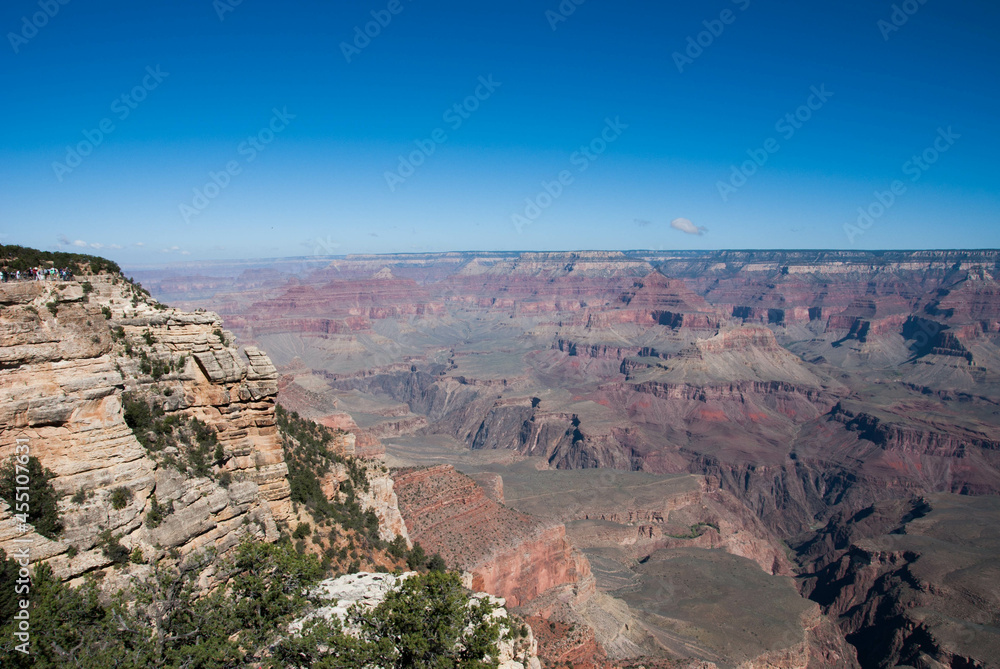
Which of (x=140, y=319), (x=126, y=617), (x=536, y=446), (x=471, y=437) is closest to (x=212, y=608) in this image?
(x=126, y=617)

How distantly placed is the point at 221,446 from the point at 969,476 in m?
153

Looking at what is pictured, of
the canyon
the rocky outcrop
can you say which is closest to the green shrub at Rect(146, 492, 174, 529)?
the rocky outcrop

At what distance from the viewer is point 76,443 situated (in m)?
12.7

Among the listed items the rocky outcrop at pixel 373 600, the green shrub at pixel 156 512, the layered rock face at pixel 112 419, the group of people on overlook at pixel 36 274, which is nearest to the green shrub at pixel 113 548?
the layered rock face at pixel 112 419

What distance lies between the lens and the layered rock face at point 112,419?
12.2 meters

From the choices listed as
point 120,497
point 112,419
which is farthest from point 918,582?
point 112,419

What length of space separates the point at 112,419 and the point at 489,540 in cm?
3540

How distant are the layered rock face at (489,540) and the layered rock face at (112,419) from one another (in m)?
27.2

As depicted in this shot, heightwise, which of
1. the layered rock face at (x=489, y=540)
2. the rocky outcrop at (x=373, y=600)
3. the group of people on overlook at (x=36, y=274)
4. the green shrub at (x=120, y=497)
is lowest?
the layered rock face at (x=489, y=540)

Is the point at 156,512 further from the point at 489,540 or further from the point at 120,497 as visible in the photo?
the point at 489,540

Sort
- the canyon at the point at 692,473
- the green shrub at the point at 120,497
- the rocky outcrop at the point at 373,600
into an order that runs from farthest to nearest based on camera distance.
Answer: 1. the canyon at the point at 692,473
2. the rocky outcrop at the point at 373,600
3. the green shrub at the point at 120,497

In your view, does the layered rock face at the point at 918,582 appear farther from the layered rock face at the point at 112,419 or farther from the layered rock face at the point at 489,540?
the layered rock face at the point at 112,419

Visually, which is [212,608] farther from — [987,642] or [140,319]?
[987,642]

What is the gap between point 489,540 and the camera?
4444 centimetres
